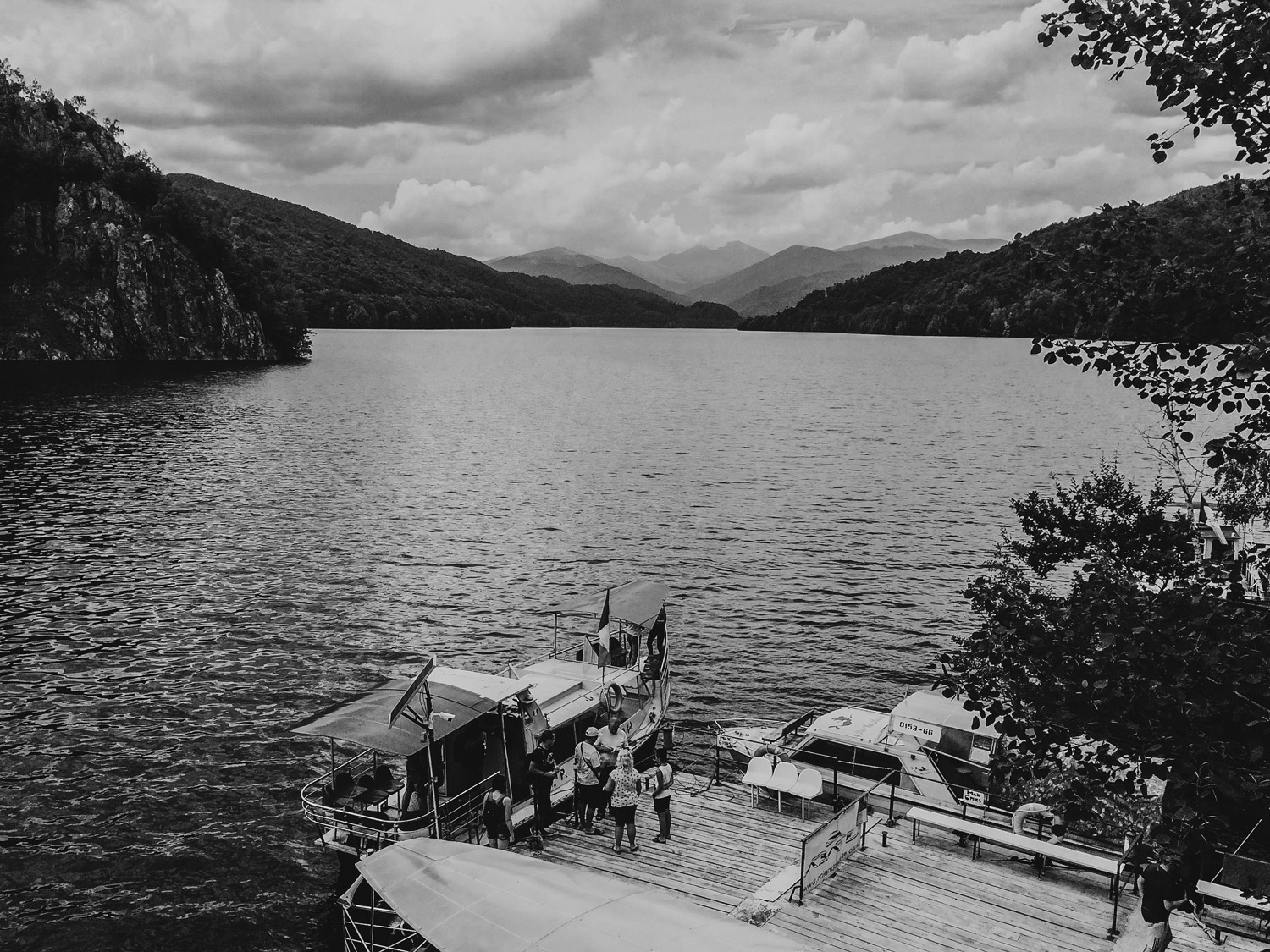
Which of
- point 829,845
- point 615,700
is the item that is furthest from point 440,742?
point 829,845

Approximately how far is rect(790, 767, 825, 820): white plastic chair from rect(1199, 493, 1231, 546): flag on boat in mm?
19809

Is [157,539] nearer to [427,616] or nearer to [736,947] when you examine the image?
[427,616]

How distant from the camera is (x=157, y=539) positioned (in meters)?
53.0

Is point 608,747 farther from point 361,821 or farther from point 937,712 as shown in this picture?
point 937,712

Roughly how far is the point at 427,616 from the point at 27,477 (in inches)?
1628

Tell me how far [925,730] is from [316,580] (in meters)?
32.7

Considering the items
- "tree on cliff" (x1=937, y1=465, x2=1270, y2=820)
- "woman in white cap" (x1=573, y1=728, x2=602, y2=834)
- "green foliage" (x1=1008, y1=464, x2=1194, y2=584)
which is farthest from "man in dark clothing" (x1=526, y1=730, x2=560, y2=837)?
"green foliage" (x1=1008, y1=464, x2=1194, y2=584)

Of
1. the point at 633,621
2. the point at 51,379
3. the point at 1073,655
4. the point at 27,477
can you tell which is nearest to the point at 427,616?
the point at 633,621

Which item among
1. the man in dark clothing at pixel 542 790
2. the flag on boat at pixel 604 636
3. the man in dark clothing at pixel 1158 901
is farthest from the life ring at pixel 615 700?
the man in dark clothing at pixel 1158 901

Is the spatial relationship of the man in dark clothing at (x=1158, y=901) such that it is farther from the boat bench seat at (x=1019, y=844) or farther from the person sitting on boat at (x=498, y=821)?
the person sitting on boat at (x=498, y=821)

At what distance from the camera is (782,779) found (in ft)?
69.2

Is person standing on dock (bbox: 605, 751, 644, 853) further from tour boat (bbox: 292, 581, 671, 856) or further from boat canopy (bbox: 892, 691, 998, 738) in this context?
boat canopy (bbox: 892, 691, 998, 738)

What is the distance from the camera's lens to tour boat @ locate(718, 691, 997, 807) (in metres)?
24.6

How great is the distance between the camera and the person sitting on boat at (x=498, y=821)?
18.8 meters
